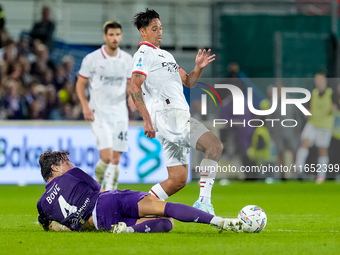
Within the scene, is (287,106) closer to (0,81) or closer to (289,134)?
(289,134)

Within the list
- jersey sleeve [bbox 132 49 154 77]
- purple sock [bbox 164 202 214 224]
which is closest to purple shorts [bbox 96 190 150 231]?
purple sock [bbox 164 202 214 224]

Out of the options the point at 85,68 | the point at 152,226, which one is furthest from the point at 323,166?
the point at 152,226

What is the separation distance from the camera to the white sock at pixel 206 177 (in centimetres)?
785

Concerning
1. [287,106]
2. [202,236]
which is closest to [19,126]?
[287,106]

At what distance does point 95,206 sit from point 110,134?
4.64m

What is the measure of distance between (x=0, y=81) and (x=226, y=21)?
5459mm

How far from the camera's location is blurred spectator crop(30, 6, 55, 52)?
18078 mm

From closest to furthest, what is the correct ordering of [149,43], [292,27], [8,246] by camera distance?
[8,246]
[149,43]
[292,27]

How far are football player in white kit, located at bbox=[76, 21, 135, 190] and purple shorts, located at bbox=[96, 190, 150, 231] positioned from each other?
4.51 m

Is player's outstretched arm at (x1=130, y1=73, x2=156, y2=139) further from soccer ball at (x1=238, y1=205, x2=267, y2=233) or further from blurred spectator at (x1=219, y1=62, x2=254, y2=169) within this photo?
Answer: blurred spectator at (x1=219, y1=62, x2=254, y2=169)

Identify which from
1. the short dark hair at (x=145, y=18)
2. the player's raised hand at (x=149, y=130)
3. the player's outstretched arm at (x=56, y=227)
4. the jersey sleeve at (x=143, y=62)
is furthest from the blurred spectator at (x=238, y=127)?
the player's outstretched arm at (x=56, y=227)

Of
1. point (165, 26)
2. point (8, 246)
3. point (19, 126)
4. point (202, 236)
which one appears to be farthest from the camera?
point (165, 26)

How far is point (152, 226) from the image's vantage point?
7098 millimetres

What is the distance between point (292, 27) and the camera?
57.5 feet
